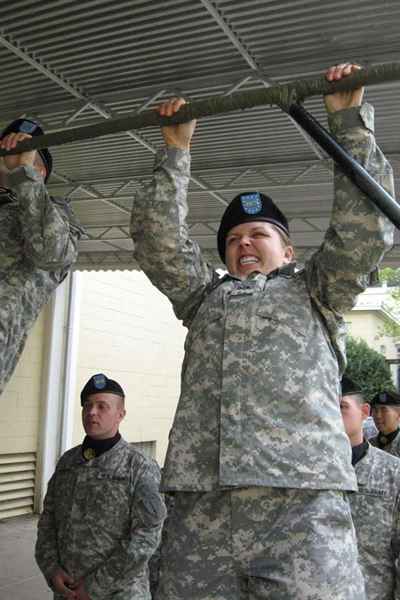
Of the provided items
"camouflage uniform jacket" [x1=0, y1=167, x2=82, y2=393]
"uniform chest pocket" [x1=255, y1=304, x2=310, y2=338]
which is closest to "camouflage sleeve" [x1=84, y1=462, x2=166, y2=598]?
"camouflage uniform jacket" [x1=0, y1=167, x2=82, y2=393]

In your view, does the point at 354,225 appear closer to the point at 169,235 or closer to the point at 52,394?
the point at 169,235

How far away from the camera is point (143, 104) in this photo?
5809 mm

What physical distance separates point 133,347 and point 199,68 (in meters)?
8.39

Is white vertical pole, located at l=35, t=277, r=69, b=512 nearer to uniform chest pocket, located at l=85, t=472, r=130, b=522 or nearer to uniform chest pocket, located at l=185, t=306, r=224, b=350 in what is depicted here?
uniform chest pocket, located at l=85, t=472, r=130, b=522

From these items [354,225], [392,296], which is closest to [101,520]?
[354,225]

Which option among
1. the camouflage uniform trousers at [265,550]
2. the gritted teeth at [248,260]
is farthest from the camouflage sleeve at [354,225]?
the camouflage uniform trousers at [265,550]

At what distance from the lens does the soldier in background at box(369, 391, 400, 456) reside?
608 centimetres

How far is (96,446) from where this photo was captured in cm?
426

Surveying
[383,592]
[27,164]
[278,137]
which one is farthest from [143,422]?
[27,164]

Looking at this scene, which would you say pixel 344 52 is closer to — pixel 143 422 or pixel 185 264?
pixel 185 264

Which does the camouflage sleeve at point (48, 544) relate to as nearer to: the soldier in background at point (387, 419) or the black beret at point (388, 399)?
the soldier in background at point (387, 419)

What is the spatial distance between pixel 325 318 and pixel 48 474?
30.3 feet

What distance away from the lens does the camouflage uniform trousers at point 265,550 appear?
5.80ft

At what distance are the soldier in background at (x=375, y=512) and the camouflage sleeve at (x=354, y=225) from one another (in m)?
1.65
